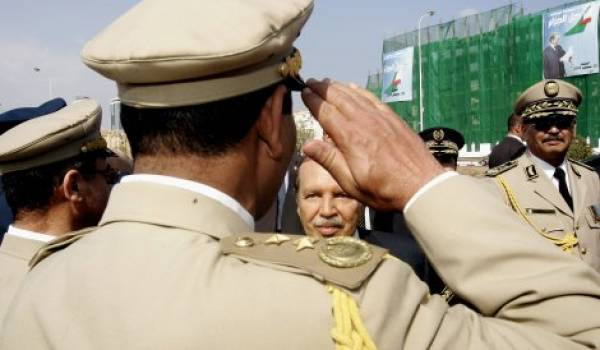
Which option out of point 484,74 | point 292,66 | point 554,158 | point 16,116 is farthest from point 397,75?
point 292,66

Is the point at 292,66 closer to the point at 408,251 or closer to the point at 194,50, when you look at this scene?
the point at 194,50

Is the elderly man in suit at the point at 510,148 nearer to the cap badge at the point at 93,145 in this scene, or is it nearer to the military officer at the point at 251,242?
the cap badge at the point at 93,145

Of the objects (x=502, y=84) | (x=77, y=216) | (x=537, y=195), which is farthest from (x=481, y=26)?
(x=77, y=216)

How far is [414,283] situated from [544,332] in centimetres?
23

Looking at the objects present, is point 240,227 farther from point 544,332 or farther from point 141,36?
point 544,332

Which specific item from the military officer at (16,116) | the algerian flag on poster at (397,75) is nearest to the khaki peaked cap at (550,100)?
the military officer at (16,116)

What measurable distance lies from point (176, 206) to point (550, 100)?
392 centimetres

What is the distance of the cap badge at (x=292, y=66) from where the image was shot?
49.3 inches

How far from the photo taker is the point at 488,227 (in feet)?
3.68

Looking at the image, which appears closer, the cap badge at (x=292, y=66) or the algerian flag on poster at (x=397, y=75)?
the cap badge at (x=292, y=66)

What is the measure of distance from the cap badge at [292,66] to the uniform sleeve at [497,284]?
373 mm

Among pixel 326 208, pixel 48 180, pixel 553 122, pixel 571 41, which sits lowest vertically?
pixel 326 208

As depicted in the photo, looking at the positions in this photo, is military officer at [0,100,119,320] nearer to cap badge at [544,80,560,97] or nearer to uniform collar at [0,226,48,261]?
uniform collar at [0,226,48,261]

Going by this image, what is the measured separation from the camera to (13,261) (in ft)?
7.66
